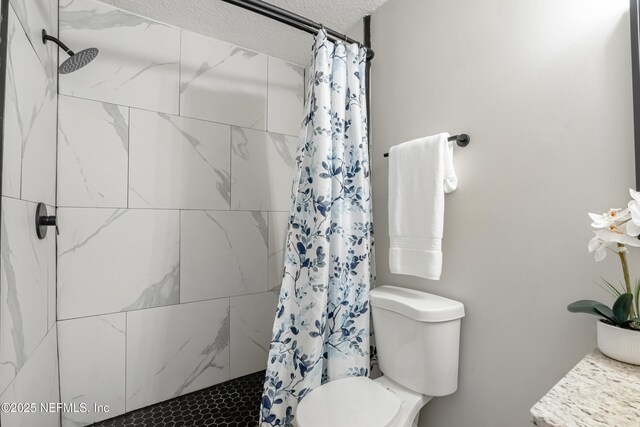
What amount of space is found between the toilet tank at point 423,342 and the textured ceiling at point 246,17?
5.03ft

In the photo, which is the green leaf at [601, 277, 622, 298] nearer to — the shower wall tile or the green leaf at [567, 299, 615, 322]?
the green leaf at [567, 299, 615, 322]

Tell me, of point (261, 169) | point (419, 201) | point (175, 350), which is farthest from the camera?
point (261, 169)

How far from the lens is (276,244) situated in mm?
2160

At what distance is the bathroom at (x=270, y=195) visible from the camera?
92 cm

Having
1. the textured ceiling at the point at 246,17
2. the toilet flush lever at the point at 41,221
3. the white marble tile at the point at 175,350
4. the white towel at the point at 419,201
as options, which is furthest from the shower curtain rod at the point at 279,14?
the white marble tile at the point at 175,350

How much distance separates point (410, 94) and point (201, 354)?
1870mm

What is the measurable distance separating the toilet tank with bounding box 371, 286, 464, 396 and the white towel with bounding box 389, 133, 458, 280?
0.13 meters

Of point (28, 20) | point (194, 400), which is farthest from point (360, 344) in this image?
point (28, 20)

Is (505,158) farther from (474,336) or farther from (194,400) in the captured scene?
(194,400)

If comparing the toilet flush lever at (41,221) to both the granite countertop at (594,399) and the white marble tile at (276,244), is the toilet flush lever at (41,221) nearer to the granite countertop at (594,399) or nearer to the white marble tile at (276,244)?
the white marble tile at (276,244)

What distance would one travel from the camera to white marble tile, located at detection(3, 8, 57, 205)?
2.87 feet

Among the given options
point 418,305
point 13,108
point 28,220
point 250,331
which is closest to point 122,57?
point 13,108

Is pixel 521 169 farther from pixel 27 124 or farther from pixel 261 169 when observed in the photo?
pixel 27 124

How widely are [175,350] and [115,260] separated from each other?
62cm
